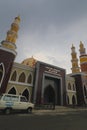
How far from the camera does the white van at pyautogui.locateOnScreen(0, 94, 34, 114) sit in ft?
38.4

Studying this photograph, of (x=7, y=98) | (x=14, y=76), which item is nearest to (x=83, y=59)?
(x=14, y=76)

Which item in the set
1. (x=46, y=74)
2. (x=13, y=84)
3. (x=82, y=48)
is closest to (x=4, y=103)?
(x=13, y=84)

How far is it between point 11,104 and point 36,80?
11.9m

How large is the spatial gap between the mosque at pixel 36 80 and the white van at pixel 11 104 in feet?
21.7

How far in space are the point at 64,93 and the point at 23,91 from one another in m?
10.1

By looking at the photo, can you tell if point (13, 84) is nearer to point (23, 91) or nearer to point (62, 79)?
point (23, 91)

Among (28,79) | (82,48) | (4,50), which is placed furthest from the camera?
(82,48)

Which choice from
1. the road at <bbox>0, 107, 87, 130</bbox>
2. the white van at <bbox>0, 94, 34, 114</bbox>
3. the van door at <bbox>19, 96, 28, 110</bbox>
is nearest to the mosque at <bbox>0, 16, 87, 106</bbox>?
the van door at <bbox>19, 96, 28, 110</bbox>

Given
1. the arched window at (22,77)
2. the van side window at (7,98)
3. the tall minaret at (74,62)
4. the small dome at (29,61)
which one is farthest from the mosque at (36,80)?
the small dome at (29,61)

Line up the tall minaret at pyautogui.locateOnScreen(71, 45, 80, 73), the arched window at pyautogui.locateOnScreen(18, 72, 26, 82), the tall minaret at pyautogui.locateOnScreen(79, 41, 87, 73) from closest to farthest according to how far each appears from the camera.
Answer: the arched window at pyautogui.locateOnScreen(18, 72, 26, 82), the tall minaret at pyautogui.locateOnScreen(79, 41, 87, 73), the tall minaret at pyautogui.locateOnScreen(71, 45, 80, 73)

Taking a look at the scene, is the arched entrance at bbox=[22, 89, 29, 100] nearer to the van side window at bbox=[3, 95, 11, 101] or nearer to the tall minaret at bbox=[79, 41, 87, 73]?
the van side window at bbox=[3, 95, 11, 101]

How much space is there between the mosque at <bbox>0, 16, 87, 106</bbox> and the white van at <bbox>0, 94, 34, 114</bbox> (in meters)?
6.61

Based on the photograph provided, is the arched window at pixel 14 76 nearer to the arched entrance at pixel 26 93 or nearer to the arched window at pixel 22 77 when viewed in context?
the arched window at pixel 22 77

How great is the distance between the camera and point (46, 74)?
26078 mm
